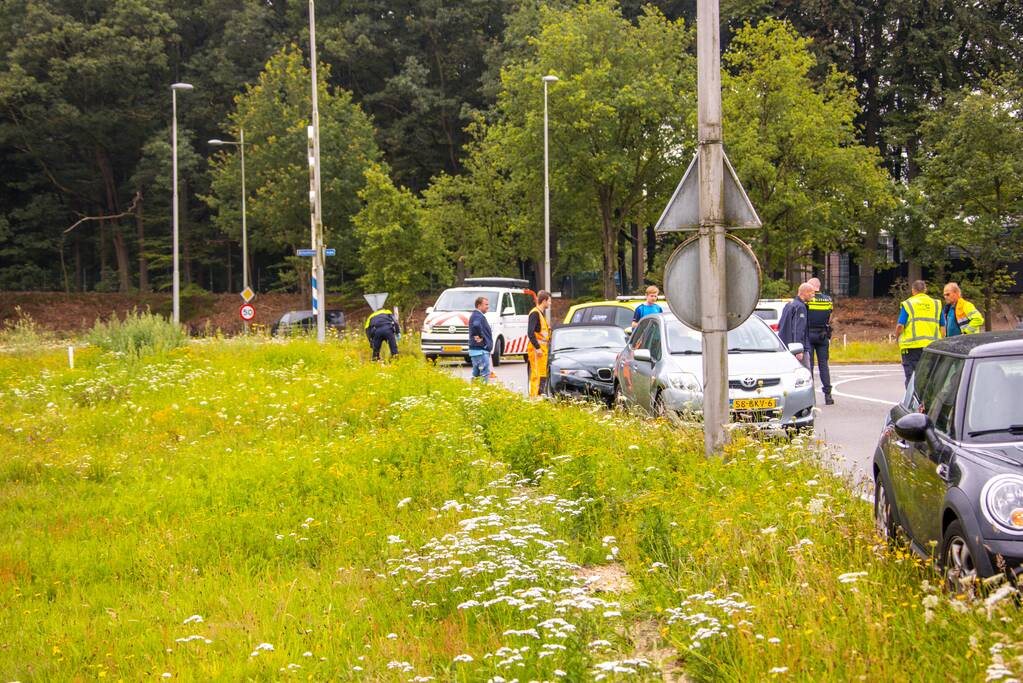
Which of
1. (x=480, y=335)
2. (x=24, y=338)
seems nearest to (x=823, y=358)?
Result: (x=480, y=335)

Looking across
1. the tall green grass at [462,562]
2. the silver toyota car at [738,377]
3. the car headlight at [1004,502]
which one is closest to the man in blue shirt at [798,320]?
the silver toyota car at [738,377]

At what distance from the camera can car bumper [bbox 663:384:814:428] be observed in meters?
12.6

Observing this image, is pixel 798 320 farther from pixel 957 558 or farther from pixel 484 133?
pixel 484 133

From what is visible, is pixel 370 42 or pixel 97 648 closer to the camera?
pixel 97 648

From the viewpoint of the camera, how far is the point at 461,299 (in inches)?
1220

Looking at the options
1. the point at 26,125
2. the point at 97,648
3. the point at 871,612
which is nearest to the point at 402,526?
the point at 97,648

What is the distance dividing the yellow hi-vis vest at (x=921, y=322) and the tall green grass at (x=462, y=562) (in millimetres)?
5174

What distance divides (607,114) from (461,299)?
1281 centimetres

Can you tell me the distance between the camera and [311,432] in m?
12.5

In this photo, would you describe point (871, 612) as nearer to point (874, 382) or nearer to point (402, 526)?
point (402, 526)

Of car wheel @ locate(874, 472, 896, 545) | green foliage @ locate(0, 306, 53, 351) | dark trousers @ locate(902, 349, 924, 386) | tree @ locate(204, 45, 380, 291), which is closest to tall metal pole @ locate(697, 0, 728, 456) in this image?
car wheel @ locate(874, 472, 896, 545)

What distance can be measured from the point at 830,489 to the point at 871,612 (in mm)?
Result: 2823

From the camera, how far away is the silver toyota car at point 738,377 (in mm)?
12641

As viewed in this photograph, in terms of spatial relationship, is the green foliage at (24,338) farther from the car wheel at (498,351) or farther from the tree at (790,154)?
the tree at (790,154)
